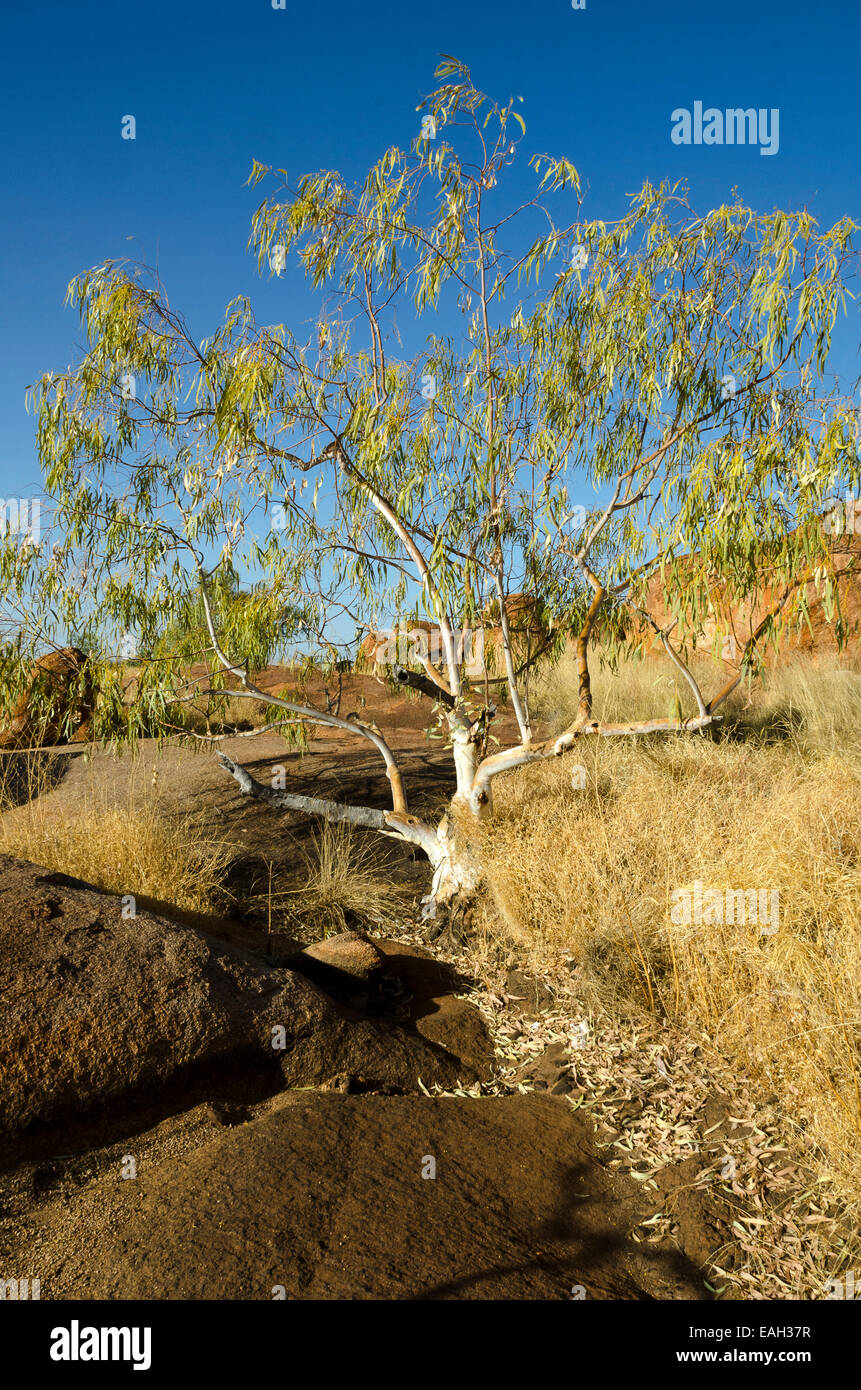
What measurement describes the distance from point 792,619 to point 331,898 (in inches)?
137

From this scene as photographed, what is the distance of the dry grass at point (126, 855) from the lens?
4.96 m

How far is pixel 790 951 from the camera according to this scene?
3221 mm

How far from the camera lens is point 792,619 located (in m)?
5.58

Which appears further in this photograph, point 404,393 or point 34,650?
point 34,650

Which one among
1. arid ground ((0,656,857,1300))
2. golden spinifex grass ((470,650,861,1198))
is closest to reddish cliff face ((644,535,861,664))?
golden spinifex grass ((470,650,861,1198))

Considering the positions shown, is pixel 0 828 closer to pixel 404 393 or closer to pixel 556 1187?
pixel 404 393

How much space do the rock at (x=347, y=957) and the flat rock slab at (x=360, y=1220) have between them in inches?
52.8

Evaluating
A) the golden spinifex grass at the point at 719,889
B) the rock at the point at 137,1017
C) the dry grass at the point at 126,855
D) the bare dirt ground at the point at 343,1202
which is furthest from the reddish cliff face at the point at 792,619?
the dry grass at the point at 126,855

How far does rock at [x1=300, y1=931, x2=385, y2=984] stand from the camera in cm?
446

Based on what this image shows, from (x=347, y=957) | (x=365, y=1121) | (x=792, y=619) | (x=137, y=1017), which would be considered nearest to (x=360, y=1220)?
(x=365, y=1121)

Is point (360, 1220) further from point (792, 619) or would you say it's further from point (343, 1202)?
point (792, 619)

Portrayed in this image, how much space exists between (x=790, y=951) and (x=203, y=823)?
175 inches
